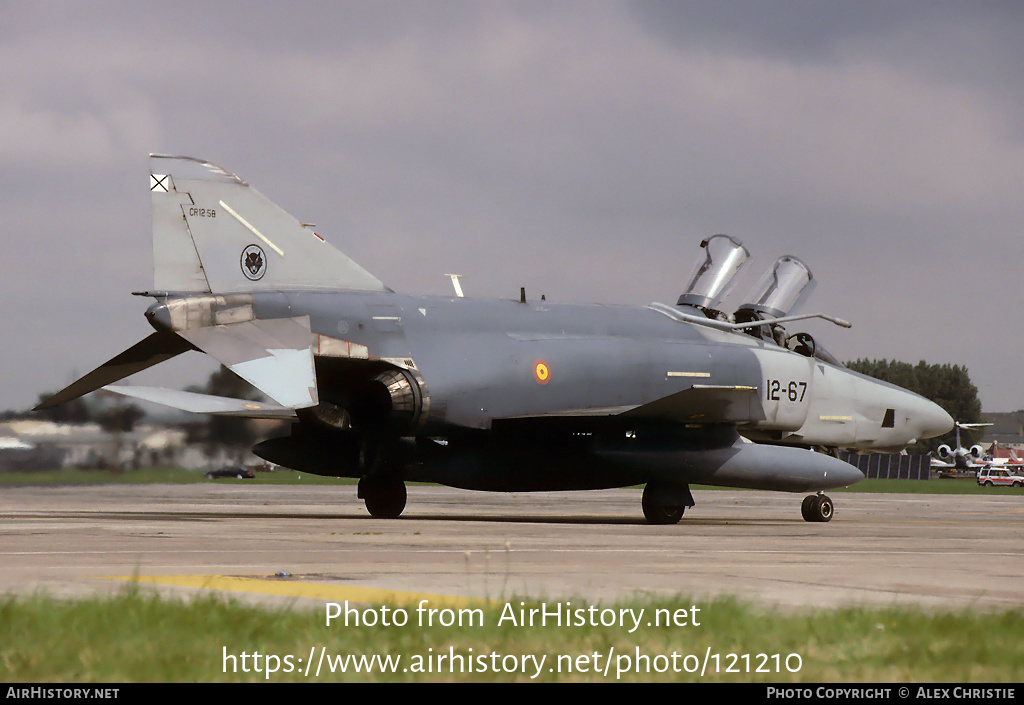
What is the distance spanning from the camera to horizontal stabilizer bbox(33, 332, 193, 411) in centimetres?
1895

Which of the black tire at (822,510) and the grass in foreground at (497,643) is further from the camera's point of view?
the black tire at (822,510)

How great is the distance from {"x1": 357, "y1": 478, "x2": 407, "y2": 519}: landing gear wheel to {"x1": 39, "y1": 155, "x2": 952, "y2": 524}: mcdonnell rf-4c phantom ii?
3 centimetres

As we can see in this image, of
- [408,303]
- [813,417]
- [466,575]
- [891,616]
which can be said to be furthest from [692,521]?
[891,616]

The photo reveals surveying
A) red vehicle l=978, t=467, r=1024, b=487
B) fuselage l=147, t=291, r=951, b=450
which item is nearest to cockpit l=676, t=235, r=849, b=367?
fuselage l=147, t=291, r=951, b=450

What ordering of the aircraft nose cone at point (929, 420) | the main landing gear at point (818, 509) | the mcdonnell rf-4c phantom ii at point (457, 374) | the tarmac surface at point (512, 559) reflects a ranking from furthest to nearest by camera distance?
the aircraft nose cone at point (929, 420) < the main landing gear at point (818, 509) < the mcdonnell rf-4c phantom ii at point (457, 374) < the tarmac surface at point (512, 559)

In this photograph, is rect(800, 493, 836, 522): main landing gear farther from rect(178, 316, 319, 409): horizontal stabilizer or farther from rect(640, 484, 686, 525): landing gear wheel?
rect(178, 316, 319, 409): horizontal stabilizer

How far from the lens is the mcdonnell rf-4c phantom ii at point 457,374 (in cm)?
1830

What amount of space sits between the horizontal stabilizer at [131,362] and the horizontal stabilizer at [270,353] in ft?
3.70

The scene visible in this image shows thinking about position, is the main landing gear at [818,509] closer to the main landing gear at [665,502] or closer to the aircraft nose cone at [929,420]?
the main landing gear at [665,502]

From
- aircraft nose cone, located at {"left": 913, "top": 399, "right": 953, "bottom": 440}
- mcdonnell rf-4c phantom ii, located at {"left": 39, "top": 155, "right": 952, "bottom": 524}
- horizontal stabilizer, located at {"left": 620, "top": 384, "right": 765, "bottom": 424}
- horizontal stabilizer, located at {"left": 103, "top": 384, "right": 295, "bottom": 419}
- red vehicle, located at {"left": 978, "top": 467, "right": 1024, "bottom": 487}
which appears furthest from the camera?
red vehicle, located at {"left": 978, "top": 467, "right": 1024, "bottom": 487}

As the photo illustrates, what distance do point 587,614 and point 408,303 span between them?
534 inches

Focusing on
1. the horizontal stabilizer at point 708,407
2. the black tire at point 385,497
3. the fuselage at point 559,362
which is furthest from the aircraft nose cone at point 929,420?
the black tire at point 385,497

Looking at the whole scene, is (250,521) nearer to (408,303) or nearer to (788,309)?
(408,303)

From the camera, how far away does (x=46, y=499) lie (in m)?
28.4
